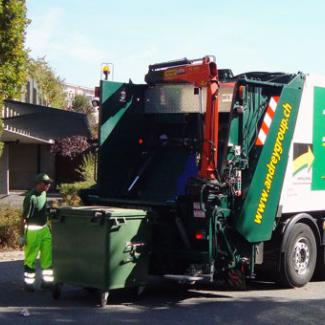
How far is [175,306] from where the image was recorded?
7.93m

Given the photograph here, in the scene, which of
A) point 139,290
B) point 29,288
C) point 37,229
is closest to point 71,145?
point 37,229

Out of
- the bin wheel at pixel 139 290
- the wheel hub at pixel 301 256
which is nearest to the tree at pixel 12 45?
the bin wheel at pixel 139 290

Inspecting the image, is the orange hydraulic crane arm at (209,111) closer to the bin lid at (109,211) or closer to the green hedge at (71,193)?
the bin lid at (109,211)

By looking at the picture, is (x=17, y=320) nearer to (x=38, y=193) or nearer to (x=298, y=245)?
(x=38, y=193)

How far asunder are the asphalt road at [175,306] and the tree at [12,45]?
3819mm

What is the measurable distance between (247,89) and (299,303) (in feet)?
8.52

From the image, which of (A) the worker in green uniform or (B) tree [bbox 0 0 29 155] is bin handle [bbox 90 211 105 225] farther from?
(B) tree [bbox 0 0 29 155]

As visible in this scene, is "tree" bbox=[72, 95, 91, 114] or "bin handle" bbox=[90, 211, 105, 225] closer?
"bin handle" bbox=[90, 211, 105, 225]

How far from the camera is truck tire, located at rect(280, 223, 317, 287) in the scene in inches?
349

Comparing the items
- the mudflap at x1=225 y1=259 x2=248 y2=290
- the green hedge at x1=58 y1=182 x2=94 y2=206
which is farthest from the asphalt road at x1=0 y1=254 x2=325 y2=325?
the green hedge at x1=58 y1=182 x2=94 y2=206

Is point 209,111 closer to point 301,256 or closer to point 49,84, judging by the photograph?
point 301,256

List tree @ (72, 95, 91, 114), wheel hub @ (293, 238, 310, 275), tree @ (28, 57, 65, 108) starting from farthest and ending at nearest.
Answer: tree @ (72, 95, 91, 114), tree @ (28, 57, 65, 108), wheel hub @ (293, 238, 310, 275)

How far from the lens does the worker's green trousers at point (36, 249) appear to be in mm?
8594

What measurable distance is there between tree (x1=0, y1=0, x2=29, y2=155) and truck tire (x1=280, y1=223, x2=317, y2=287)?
5.53 metres
